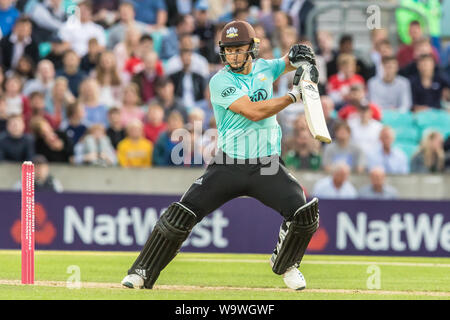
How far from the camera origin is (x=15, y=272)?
405 inches

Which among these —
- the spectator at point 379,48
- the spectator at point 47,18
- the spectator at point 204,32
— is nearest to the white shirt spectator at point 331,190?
the spectator at point 379,48

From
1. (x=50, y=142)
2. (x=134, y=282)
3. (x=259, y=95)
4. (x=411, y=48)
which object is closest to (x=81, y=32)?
(x=50, y=142)

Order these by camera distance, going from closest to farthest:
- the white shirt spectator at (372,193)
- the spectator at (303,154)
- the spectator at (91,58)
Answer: the white shirt spectator at (372,193) < the spectator at (303,154) < the spectator at (91,58)

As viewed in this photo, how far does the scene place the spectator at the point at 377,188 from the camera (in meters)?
14.6

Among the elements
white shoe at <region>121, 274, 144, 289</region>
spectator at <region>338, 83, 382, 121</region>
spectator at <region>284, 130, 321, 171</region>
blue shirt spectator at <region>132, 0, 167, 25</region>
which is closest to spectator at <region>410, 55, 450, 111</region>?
spectator at <region>338, 83, 382, 121</region>

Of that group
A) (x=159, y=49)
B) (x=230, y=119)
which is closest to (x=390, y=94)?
(x=159, y=49)

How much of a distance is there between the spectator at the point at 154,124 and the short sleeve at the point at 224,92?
675 cm

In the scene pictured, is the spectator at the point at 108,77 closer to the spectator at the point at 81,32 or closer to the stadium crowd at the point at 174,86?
the stadium crowd at the point at 174,86

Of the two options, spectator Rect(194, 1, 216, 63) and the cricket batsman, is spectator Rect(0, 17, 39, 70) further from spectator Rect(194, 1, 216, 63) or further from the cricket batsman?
the cricket batsman

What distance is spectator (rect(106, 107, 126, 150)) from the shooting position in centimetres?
1534

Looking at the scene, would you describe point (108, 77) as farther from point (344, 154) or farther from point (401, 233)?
point (401, 233)

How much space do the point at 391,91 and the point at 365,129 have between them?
1271 millimetres
